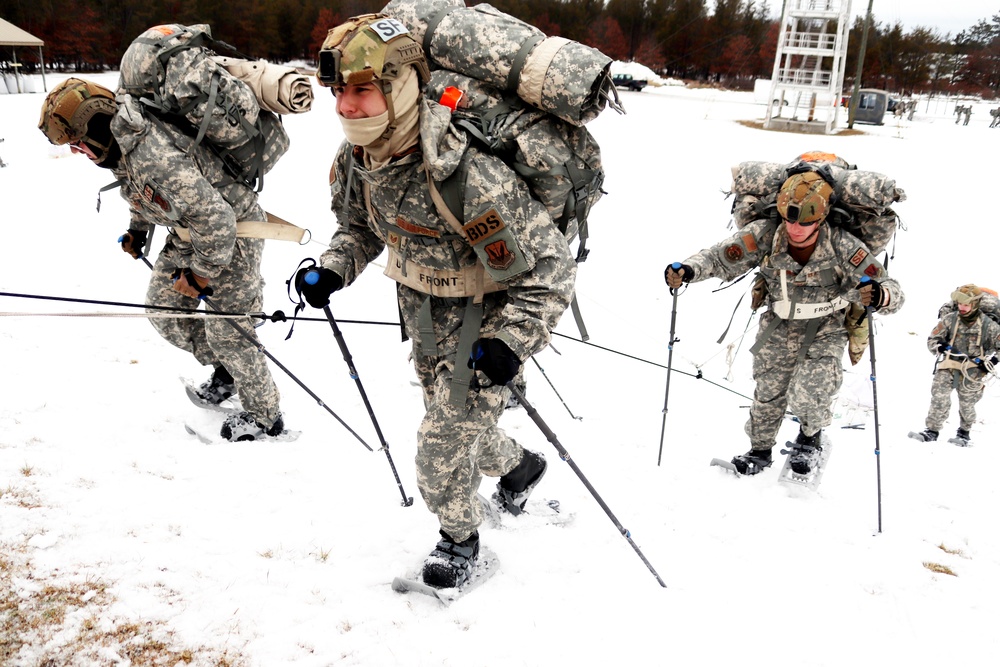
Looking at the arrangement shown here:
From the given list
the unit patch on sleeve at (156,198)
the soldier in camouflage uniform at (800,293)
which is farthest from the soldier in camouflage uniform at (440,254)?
the soldier in camouflage uniform at (800,293)

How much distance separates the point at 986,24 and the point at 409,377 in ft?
324

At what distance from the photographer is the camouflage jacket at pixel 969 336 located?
341 inches

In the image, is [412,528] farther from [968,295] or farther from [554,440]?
[968,295]

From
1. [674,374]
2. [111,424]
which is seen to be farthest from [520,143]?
[674,374]

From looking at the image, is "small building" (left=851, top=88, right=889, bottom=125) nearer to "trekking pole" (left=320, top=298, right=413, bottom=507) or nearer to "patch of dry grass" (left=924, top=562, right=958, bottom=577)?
"patch of dry grass" (left=924, top=562, right=958, bottom=577)

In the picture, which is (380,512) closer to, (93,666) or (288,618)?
(288,618)

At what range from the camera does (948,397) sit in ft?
29.4

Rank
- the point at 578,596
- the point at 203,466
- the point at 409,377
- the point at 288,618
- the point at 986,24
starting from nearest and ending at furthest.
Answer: the point at 288,618
the point at 578,596
the point at 203,466
the point at 409,377
the point at 986,24

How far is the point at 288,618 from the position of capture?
148 inches

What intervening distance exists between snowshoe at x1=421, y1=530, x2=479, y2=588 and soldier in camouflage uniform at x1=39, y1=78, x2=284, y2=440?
7.89 feet

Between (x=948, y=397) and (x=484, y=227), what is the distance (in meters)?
8.45

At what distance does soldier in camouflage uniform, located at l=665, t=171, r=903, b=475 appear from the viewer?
16.9 feet

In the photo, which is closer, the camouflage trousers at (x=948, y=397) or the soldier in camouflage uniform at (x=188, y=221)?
the soldier in camouflage uniform at (x=188, y=221)

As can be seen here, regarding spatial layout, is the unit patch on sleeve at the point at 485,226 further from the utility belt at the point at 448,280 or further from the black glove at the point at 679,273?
the black glove at the point at 679,273
